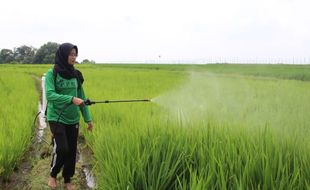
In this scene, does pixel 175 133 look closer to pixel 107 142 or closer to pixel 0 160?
pixel 107 142

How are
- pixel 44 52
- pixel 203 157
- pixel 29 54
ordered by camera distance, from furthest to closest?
pixel 29 54 < pixel 44 52 < pixel 203 157

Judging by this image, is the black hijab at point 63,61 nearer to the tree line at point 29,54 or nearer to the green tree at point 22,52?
the tree line at point 29,54

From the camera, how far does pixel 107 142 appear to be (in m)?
3.31

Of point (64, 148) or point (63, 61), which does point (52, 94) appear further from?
point (64, 148)

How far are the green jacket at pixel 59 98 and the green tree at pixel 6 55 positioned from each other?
66.9 metres

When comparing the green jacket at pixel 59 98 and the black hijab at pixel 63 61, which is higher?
the black hijab at pixel 63 61

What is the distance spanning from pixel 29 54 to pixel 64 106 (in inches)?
2547

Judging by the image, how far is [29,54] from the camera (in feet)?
209

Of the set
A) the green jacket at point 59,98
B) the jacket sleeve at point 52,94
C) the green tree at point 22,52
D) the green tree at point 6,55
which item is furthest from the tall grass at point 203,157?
the green tree at point 6,55

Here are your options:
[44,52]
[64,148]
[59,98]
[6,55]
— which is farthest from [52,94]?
[6,55]

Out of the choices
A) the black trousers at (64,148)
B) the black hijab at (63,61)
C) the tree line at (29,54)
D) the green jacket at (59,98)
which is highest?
the tree line at (29,54)

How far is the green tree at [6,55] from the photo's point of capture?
6481cm

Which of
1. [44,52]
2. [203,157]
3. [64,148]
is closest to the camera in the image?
[203,157]

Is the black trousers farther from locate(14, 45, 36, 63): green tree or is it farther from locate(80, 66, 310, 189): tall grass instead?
locate(14, 45, 36, 63): green tree
